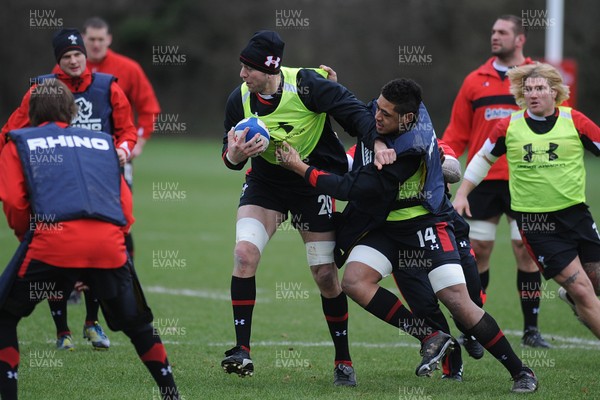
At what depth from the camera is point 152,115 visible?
920 centimetres

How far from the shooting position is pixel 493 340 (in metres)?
5.55

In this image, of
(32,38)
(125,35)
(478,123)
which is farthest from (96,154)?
(125,35)

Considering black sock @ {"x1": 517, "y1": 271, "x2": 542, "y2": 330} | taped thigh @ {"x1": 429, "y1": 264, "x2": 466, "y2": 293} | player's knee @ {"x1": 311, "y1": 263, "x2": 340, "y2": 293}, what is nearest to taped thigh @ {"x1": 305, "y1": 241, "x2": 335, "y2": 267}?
player's knee @ {"x1": 311, "y1": 263, "x2": 340, "y2": 293}

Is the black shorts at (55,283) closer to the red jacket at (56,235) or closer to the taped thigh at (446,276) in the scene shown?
the red jacket at (56,235)

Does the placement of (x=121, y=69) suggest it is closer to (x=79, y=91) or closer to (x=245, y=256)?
(x=79, y=91)

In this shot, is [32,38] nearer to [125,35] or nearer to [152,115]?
[125,35]

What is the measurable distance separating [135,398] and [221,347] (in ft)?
6.58

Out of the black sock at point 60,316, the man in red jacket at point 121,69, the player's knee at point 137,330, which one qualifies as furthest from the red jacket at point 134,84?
the player's knee at point 137,330

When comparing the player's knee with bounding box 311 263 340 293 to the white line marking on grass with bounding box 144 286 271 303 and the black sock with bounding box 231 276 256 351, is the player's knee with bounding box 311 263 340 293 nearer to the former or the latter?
the black sock with bounding box 231 276 256 351

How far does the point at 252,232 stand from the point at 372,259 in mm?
844

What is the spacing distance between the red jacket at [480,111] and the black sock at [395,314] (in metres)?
2.65

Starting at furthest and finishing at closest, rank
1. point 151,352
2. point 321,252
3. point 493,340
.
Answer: point 321,252
point 493,340
point 151,352

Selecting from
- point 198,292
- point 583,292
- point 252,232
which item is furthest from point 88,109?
point 583,292

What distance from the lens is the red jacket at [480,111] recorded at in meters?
8.07
